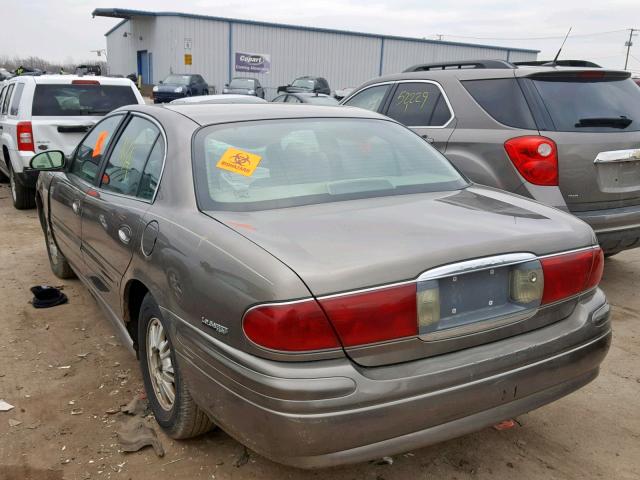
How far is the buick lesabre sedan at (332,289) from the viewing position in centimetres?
192

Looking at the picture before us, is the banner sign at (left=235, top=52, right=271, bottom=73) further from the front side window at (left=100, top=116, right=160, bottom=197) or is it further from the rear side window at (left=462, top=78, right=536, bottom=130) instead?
the front side window at (left=100, top=116, right=160, bottom=197)

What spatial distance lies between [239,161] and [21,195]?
6560 mm

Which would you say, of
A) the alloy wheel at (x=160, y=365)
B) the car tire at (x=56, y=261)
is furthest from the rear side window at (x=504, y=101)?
the car tire at (x=56, y=261)

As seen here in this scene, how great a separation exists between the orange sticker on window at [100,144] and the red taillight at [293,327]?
2364 mm

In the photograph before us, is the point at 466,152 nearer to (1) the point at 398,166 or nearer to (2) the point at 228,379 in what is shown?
(1) the point at 398,166

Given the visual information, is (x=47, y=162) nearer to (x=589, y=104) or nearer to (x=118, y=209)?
(x=118, y=209)

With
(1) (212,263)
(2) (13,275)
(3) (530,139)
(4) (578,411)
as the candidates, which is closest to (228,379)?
(1) (212,263)

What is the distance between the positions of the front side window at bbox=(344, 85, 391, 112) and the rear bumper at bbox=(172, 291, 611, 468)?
4020mm

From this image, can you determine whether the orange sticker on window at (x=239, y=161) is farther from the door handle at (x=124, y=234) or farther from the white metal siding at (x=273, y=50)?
the white metal siding at (x=273, y=50)

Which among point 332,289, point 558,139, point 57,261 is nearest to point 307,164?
point 332,289

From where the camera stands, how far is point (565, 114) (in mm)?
4391

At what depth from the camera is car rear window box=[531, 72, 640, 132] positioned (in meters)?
4.38

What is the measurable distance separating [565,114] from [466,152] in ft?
2.57

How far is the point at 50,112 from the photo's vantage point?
24.6 ft
